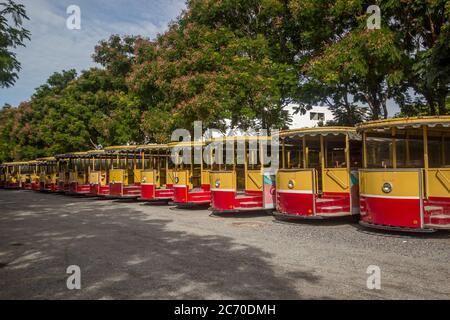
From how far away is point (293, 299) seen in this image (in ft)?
15.2

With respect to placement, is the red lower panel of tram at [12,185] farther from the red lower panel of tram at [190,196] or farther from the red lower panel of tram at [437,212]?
the red lower panel of tram at [437,212]

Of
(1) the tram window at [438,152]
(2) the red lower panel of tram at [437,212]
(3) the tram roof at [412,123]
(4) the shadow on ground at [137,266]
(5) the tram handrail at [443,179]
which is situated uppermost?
(3) the tram roof at [412,123]

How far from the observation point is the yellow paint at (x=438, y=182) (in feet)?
31.0

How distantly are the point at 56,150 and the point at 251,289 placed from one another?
3261cm

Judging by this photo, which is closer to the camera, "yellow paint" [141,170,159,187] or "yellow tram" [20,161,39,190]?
"yellow paint" [141,170,159,187]

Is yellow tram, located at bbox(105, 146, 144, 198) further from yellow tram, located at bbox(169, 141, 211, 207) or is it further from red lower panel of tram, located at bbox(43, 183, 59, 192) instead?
red lower panel of tram, located at bbox(43, 183, 59, 192)

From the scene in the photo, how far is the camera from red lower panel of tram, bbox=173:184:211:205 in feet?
48.5

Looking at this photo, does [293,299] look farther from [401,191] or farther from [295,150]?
[295,150]

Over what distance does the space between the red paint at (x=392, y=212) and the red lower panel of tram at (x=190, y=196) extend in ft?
23.3

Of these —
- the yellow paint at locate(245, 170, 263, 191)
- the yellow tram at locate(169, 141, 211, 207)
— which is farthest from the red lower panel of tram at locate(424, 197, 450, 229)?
the yellow tram at locate(169, 141, 211, 207)

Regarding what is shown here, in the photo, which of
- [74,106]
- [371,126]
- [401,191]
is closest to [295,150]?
[371,126]

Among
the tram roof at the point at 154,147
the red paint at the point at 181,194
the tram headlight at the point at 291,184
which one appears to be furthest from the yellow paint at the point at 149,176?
the tram headlight at the point at 291,184

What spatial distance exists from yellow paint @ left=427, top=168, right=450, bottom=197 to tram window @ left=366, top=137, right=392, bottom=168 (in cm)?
104

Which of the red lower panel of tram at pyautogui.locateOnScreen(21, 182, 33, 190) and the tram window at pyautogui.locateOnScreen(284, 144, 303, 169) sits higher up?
the tram window at pyautogui.locateOnScreen(284, 144, 303, 169)
